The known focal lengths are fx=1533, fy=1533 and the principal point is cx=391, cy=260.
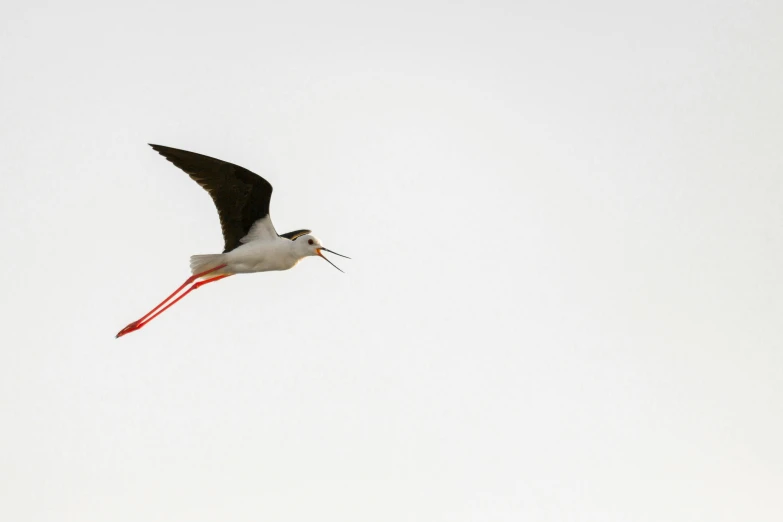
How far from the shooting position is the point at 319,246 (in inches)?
925

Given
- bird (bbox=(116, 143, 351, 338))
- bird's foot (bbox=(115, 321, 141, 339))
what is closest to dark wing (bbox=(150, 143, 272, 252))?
bird (bbox=(116, 143, 351, 338))

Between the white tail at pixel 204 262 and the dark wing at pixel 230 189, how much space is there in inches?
13.0

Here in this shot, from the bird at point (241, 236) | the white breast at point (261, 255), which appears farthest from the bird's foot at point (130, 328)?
the white breast at point (261, 255)

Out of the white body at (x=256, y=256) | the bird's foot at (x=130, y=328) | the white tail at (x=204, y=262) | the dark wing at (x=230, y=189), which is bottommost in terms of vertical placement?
the bird's foot at (x=130, y=328)

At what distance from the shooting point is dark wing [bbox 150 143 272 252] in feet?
72.3

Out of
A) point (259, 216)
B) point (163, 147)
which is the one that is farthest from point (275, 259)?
point (163, 147)

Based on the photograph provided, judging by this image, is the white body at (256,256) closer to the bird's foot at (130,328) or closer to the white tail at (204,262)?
the white tail at (204,262)

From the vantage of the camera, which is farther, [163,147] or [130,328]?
[130,328]

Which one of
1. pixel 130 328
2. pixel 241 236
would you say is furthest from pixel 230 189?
pixel 130 328

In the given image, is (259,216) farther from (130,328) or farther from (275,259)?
(130,328)

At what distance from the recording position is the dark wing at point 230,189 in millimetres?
22031

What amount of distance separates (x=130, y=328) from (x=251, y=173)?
3.25m

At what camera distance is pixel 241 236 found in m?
23.0

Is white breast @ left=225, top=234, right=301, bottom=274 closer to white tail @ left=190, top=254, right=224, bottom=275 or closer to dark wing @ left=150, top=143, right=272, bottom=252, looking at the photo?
white tail @ left=190, top=254, right=224, bottom=275
